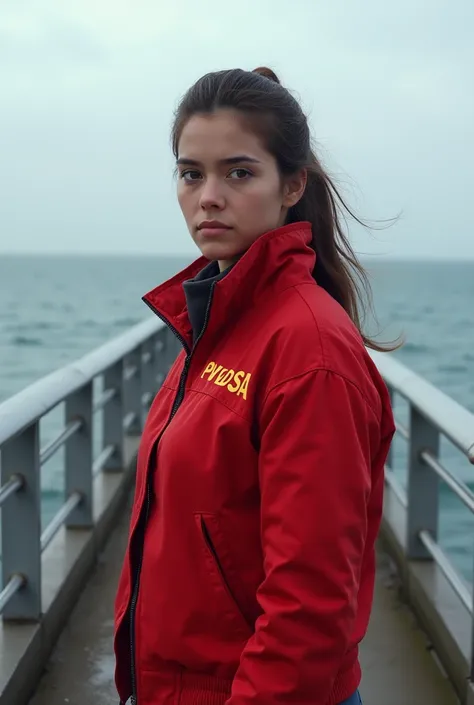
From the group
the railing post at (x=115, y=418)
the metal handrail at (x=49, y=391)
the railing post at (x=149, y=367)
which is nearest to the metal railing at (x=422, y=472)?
the metal handrail at (x=49, y=391)

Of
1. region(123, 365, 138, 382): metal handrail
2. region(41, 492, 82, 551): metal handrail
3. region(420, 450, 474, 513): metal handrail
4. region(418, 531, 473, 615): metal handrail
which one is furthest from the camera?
region(123, 365, 138, 382): metal handrail

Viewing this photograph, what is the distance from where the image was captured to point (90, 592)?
4.16 m

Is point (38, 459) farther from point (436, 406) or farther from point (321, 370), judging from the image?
point (321, 370)

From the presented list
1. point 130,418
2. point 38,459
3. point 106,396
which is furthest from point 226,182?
point 130,418

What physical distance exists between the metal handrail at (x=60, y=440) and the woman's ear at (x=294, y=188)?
187cm

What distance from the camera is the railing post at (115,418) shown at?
5398mm

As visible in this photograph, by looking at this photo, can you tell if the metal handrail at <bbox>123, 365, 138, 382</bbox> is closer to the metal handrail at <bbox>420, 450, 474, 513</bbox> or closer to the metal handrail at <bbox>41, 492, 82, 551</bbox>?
the metal handrail at <bbox>41, 492, 82, 551</bbox>

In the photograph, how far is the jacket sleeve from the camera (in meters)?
1.37

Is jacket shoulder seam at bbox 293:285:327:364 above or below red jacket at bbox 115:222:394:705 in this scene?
above

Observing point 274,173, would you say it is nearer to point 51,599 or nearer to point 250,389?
point 250,389

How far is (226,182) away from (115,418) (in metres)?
4.03

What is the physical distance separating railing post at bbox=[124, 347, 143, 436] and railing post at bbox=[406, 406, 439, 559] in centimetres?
282

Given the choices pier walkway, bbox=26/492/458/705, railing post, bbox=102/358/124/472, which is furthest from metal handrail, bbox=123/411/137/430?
pier walkway, bbox=26/492/458/705

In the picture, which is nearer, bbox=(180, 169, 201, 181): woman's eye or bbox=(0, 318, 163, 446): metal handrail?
bbox=(180, 169, 201, 181): woman's eye
